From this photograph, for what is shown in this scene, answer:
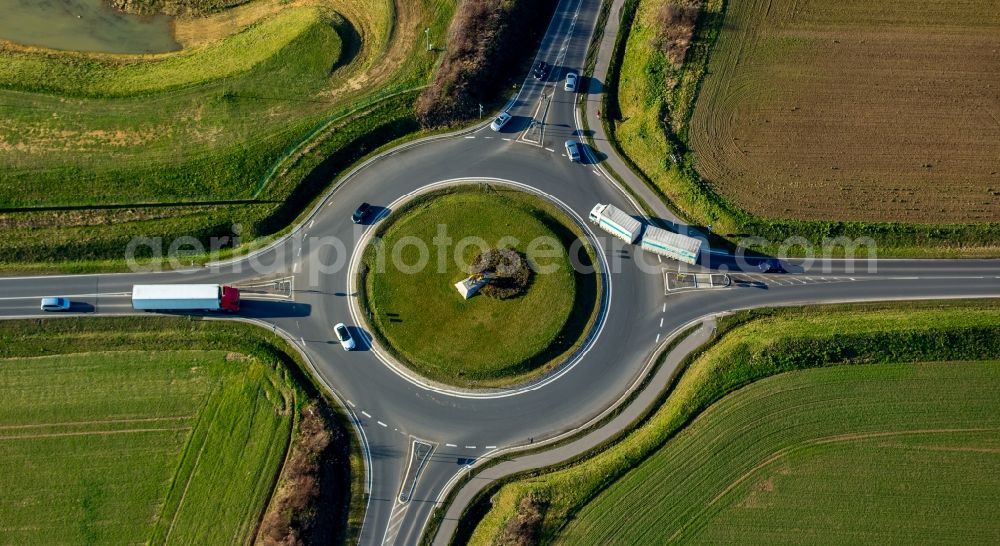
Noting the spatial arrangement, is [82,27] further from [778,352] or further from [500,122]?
[778,352]

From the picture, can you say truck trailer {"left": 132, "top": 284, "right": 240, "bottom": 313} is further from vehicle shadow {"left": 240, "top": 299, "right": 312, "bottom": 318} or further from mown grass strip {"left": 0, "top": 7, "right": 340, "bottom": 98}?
mown grass strip {"left": 0, "top": 7, "right": 340, "bottom": 98}

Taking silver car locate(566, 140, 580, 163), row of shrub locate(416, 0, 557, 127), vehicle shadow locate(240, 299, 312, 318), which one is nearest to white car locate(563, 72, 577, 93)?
row of shrub locate(416, 0, 557, 127)

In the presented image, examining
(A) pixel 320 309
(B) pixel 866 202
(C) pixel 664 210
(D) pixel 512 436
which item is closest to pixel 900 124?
(B) pixel 866 202

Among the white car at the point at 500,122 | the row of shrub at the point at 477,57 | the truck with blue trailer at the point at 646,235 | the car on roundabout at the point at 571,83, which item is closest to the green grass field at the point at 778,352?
the truck with blue trailer at the point at 646,235

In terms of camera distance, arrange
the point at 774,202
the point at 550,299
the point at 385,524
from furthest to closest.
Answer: the point at 774,202
the point at 550,299
the point at 385,524

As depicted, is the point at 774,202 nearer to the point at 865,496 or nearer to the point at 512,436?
the point at 865,496

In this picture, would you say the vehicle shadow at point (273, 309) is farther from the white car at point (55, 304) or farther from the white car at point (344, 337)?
the white car at point (55, 304)
